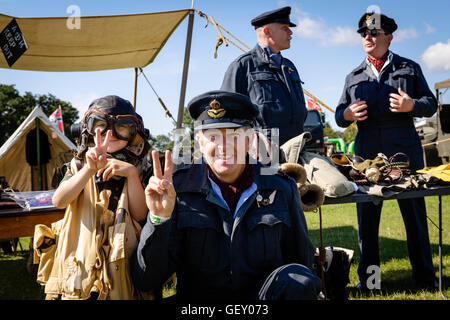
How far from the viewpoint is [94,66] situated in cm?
618

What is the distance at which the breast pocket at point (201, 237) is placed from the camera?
1792 millimetres

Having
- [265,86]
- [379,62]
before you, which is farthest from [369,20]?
[265,86]

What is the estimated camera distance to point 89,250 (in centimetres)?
170

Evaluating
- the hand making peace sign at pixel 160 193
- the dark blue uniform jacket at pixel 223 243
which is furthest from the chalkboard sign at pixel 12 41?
the hand making peace sign at pixel 160 193

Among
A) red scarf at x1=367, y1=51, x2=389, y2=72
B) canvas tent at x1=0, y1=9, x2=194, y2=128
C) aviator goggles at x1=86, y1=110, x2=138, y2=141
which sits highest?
canvas tent at x1=0, y1=9, x2=194, y2=128

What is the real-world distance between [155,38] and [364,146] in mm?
3776

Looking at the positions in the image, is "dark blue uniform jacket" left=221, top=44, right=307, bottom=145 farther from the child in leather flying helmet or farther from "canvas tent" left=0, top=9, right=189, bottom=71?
"canvas tent" left=0, top=9, right=189, bottom=71

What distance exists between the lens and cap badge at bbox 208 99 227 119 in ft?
6.17

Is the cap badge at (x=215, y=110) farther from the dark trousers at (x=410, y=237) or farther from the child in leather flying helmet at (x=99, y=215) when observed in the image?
the dark trousers at (x=410, y=237)

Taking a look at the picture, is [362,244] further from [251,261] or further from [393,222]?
[393,222]

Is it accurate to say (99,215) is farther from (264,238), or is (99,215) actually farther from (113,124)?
(264,238)

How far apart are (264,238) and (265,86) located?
186 cm

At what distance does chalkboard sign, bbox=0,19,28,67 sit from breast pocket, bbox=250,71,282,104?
3.35 meters

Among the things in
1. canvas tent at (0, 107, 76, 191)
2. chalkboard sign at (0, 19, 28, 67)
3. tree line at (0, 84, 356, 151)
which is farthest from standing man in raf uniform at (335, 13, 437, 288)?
tree line at (0, 84, 356, 151)
